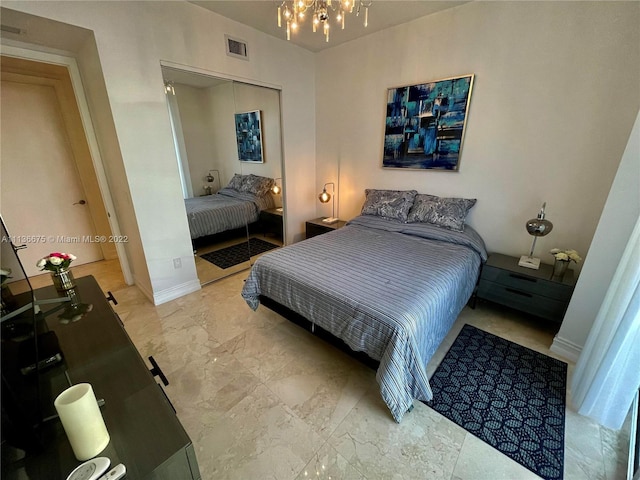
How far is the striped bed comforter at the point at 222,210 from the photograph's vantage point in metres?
2.87

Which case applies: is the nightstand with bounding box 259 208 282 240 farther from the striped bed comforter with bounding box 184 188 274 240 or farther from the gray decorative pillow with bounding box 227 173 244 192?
the gray decorative pillow with bounding box 227 173 244 192

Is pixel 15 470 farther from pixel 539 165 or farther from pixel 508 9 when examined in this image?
pixel 508 9

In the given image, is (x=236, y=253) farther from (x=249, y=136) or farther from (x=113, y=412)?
(x=113, y=412)

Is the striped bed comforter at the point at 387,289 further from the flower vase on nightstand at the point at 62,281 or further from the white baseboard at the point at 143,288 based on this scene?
the white baseboard at the point at 143,288

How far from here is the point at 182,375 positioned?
1819 millimetres

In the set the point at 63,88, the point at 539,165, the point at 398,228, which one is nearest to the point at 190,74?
the point at 63,88

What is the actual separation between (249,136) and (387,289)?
2498 millimetres

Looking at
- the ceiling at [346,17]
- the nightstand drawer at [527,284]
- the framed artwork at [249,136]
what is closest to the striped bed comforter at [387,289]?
the nightstand drawer at [527,284]

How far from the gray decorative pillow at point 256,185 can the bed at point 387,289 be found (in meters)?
1.30

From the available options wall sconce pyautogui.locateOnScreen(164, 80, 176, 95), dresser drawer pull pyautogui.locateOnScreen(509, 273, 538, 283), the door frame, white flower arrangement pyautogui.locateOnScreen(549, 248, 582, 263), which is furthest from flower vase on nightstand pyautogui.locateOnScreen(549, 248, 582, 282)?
the door frame

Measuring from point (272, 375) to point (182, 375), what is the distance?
63 centimetres

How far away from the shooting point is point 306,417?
154 centimetres

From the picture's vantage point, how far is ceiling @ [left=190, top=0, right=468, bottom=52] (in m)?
2.33

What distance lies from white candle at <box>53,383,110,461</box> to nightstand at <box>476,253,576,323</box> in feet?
8.75
